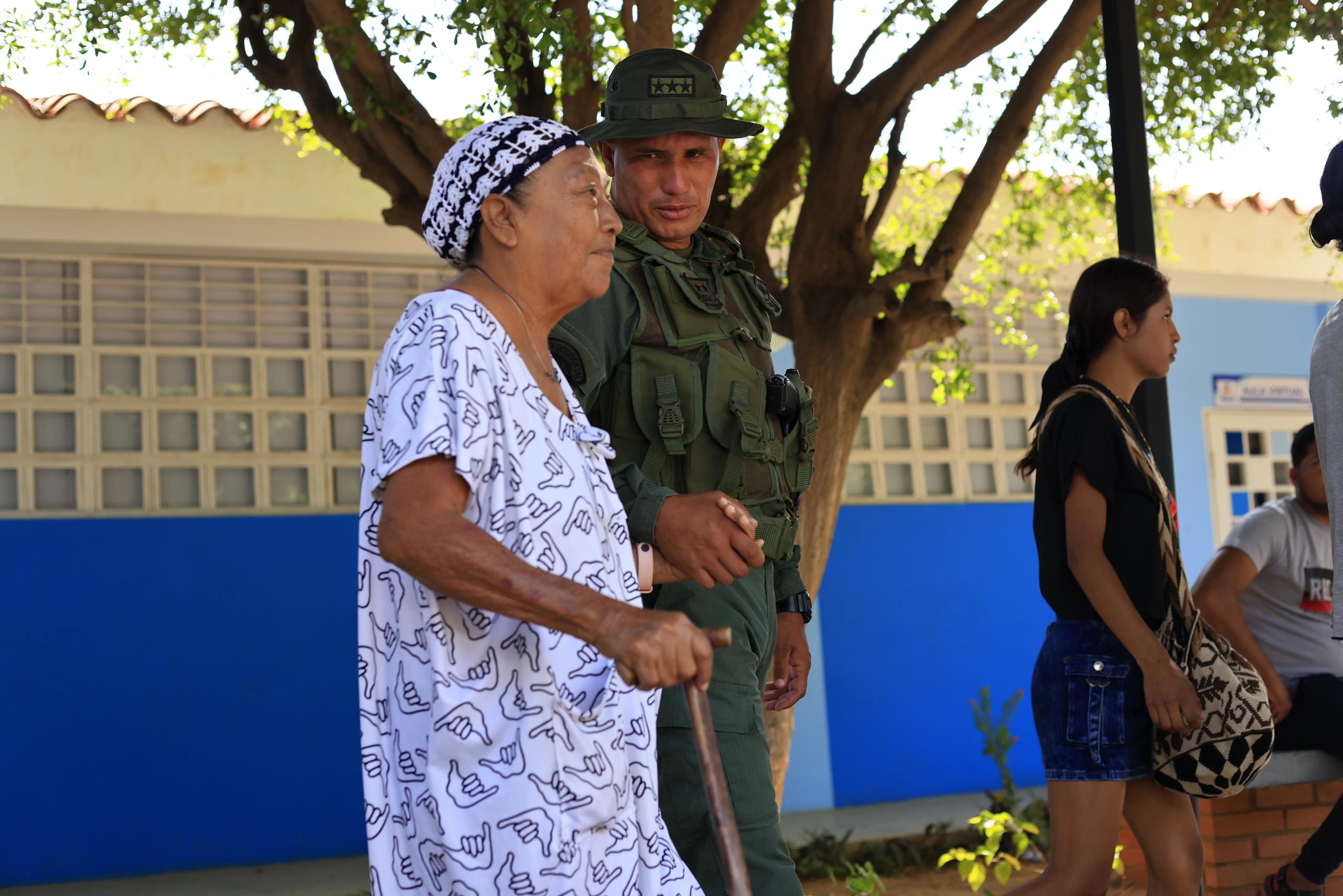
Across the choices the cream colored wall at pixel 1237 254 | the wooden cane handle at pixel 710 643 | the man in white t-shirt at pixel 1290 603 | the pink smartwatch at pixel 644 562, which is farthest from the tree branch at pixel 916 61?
the wooden cane handle at pixel 710 643

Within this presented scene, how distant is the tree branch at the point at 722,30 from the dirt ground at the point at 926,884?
380cm

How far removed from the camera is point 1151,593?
323 centimetres

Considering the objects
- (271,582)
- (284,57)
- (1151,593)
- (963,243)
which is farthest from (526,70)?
(271,582)

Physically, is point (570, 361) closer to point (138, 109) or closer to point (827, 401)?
point (827, 401)

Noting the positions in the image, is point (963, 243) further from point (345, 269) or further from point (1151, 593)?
point (345, 269)

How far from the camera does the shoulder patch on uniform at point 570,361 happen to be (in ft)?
7.91

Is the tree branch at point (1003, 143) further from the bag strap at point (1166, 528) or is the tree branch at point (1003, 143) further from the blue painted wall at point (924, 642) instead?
the blue painted wall at point (924, 642)

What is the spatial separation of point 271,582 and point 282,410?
94cm

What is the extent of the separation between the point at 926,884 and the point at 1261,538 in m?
3.16

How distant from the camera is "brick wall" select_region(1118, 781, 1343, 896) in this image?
14.9 ft

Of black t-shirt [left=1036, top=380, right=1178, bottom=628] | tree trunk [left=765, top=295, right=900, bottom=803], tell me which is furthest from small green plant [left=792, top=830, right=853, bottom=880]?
black t-shirt [left=1036, top=380, right=1178, bottom=628]

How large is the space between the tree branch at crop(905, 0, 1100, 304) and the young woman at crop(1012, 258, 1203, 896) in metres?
2.17

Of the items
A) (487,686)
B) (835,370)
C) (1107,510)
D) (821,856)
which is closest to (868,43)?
(835,370)

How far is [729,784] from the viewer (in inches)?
94.5
